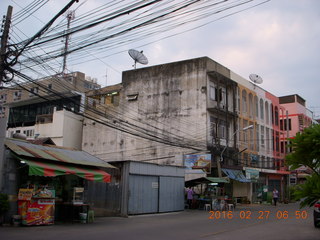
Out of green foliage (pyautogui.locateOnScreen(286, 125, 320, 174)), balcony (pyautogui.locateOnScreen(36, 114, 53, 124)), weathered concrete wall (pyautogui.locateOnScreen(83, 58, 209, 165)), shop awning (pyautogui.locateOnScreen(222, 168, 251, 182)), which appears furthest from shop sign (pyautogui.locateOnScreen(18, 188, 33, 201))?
balcony (pyautogui.locateOnScreen(36, 114, 53, 124))

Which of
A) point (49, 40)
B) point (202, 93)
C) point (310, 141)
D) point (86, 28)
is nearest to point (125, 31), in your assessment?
point (86, 28)

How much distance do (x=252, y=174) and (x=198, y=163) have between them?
9.51m

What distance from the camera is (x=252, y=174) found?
3938 centimetres

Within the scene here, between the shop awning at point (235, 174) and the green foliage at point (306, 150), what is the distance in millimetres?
24760

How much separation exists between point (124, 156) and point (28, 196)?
24240 millimetres

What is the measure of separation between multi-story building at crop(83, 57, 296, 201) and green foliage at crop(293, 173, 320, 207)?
76.7ft

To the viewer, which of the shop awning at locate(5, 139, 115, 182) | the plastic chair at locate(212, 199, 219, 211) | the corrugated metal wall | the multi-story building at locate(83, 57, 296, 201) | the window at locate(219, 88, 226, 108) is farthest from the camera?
the window at locate(219, 88, 226, 108)

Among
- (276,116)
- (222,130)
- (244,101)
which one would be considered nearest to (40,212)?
(222,130)

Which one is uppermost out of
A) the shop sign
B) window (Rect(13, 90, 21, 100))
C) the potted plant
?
window (Rect(13, 90, 21, 100))

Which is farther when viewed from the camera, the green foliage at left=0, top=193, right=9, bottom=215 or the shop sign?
the shop sign

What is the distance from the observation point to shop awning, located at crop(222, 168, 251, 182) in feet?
111

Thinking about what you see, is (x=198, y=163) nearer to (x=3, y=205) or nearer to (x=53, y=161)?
(x=53, y=161)

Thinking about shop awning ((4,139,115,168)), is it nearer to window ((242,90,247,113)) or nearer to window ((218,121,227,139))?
window ((218,121,227,139))

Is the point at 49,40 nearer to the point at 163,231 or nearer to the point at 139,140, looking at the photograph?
the point at 163,231
